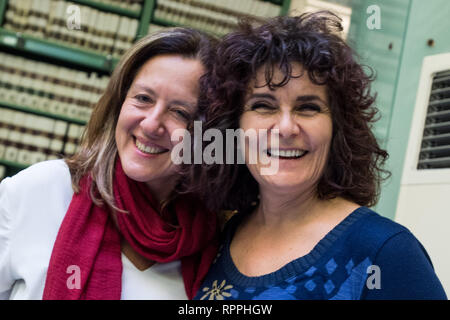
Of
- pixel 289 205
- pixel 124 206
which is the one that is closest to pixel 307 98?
pixel 289 205

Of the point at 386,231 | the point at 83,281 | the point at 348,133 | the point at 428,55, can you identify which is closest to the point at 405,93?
the point at 428,55

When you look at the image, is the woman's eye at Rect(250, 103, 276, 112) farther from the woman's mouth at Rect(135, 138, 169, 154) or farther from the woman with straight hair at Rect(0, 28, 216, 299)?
the woman's mouth at Rect(135, 138, 169, 154)

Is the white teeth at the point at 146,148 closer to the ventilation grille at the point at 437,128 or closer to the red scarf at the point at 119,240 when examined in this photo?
the red scarf at the point at 119,240

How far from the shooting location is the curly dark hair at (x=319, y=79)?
1.21 metres

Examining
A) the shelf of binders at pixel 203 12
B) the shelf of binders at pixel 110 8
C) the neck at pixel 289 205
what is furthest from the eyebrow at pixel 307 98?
the shelf of binders at pixel 110 8

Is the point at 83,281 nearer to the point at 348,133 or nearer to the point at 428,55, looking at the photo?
the point at 348,133

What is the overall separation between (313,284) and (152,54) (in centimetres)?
80

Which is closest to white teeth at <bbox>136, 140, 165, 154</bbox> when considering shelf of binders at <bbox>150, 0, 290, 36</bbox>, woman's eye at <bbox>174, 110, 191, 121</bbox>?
woman's eye at <bbox>174, 110, 191, 121</bbox>

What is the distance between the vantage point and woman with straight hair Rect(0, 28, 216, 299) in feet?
4.20

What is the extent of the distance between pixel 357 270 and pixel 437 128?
729 mm

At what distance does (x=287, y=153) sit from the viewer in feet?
3.99

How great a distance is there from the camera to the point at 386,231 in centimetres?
106

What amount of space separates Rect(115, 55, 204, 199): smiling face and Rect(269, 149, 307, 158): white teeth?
316 mm
